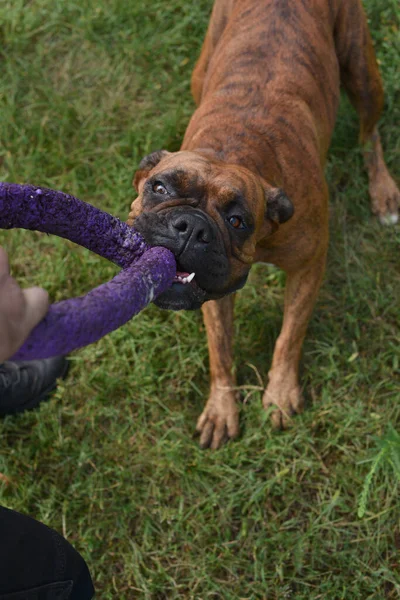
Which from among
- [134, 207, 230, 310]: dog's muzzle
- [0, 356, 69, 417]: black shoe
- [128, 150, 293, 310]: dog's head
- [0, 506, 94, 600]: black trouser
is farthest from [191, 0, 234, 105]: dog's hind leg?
[0, 506, 94, 600]: black trouser

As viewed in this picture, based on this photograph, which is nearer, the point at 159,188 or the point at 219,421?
the point at 159,188

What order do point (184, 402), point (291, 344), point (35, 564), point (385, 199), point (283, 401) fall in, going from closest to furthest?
point (35, 564) < point (291, 344) < point (283, 401) < point (184, 402) < point (385, 199)

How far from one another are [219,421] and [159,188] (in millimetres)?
1317

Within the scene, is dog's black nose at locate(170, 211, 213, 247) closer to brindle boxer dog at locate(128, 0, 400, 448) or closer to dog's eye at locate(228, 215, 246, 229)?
brindle boxer dog at locate(128, 0, 400, 448)

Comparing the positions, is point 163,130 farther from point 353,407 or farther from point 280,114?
point 353,407

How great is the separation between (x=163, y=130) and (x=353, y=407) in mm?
1976

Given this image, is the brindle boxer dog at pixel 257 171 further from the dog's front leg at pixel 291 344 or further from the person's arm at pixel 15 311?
the person's arm at pixel 15 311

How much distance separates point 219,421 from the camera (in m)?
3.52

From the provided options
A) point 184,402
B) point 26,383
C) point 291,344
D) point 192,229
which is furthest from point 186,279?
point 26,383

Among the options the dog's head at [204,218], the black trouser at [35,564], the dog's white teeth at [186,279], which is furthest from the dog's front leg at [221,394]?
the black trouser at [35,564]

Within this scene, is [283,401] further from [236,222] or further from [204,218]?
[204,218]

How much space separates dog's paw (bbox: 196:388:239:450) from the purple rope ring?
52.8 inches

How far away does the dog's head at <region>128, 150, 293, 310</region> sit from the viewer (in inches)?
99.0

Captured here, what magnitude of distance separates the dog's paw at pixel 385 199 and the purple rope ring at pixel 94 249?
2.04 metres
